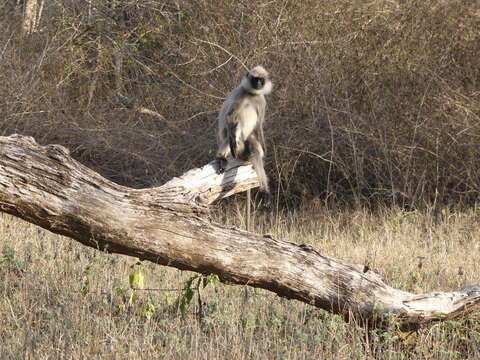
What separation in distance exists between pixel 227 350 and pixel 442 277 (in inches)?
122

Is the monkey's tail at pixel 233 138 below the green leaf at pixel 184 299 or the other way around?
the other way around

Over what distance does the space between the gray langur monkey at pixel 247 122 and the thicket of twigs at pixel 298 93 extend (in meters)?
1.56

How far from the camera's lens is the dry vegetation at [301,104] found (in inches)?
372

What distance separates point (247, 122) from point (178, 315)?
324 centimetres

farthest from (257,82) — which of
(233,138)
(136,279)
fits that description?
(136,279)

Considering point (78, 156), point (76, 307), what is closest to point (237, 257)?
point (76, 307)

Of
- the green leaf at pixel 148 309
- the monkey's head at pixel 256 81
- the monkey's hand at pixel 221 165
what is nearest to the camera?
the green leaf at pixel 148 309

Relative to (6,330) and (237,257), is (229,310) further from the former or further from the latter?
(6,330)

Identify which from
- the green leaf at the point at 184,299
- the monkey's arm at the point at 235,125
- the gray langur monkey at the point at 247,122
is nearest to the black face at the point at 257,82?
the gray langur monkey at the point at 247,122

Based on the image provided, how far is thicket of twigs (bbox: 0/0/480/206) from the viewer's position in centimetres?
988

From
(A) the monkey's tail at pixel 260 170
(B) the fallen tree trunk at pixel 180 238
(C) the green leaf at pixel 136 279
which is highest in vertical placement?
(A) the monkey's tail at pixel 260 170

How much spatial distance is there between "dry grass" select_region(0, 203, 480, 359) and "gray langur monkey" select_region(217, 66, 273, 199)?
4.51ft

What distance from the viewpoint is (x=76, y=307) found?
560cm

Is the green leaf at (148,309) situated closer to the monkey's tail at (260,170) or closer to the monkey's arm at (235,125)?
the monkey's tail at (260,170)
